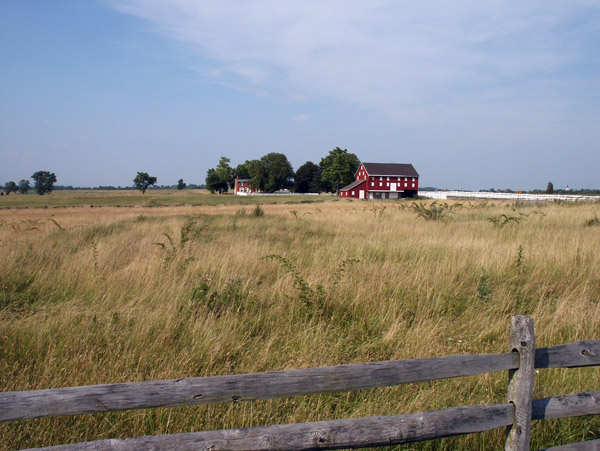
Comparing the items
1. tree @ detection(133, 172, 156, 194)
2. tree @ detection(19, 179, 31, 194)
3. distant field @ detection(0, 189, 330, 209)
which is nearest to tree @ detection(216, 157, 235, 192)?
A: tree @ detection(133, 172, 156, 194)

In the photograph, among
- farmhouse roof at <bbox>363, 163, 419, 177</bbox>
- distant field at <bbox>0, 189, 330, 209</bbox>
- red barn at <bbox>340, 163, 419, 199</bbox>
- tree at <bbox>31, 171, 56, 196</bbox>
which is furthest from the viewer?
tree at <bbox>31, 171, 56, 196</bbox>

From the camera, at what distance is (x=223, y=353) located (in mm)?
4371

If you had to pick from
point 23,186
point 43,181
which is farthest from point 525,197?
point 23,186

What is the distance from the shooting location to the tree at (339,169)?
10481cm

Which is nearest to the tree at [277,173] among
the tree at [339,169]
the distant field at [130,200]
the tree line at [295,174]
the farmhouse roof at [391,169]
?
the tree line at [295,174]

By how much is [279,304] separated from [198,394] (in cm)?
351

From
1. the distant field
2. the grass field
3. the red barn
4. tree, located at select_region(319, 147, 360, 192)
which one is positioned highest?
tree, located at select_region(319, 147, 360, 192)

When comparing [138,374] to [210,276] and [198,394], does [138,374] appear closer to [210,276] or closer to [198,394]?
[198,394]

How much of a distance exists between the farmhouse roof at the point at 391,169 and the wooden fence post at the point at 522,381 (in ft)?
231

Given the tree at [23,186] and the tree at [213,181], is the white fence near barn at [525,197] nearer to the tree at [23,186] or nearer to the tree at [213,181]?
the tree at [213,181]

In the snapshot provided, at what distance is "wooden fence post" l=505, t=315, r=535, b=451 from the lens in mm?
2568

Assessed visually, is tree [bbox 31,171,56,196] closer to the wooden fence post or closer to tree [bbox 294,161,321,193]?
tree [bbox 294,161,321,193]

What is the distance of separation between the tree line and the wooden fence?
10309cm

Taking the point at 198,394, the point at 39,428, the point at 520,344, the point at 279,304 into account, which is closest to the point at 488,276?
the point at 279,304
